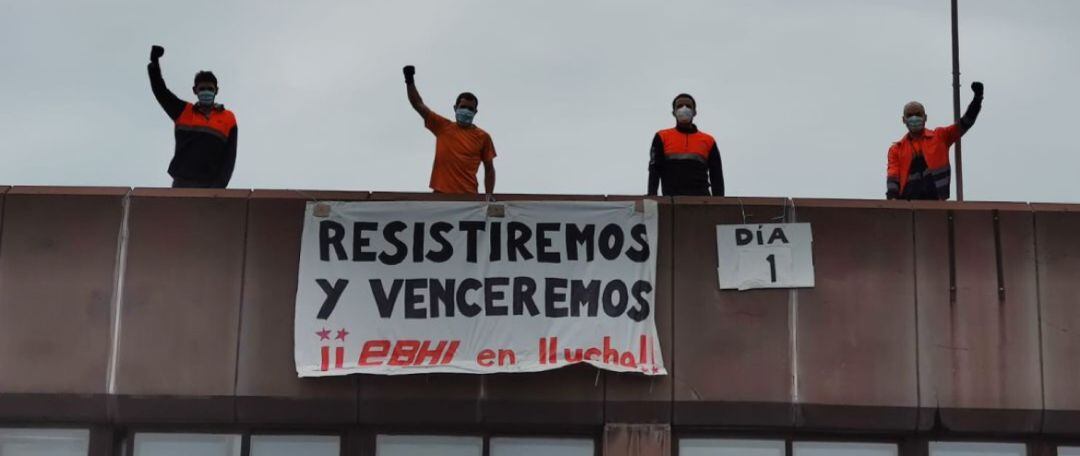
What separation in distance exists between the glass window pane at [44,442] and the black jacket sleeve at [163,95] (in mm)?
3082

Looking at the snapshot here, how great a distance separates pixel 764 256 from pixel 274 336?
4.27 metres

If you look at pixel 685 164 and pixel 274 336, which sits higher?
pixel 685 164

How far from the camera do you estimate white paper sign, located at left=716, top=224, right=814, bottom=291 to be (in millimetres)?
17438

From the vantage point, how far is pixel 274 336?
17312 millimetres

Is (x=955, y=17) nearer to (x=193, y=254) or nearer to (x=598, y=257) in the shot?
(x=598, y=257)

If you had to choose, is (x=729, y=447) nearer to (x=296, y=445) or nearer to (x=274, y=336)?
(x=296, y=445)

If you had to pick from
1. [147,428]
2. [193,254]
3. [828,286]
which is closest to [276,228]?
[193,254]

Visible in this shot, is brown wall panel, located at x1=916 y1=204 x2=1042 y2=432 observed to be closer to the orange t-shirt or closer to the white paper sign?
the white paper sign

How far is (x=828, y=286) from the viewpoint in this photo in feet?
57.3

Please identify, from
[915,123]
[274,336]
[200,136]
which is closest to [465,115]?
[200,136]

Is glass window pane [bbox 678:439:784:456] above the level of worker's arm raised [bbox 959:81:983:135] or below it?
below

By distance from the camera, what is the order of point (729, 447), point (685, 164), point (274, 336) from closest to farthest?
point (274, 336), point (729, 447), point (685, 164)

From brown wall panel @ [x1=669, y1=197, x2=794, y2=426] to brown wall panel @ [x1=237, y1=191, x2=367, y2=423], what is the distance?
289 centimetres

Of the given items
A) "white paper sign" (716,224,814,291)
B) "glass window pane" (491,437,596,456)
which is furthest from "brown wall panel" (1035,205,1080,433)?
"glass window pane" (491,437,596,456)
